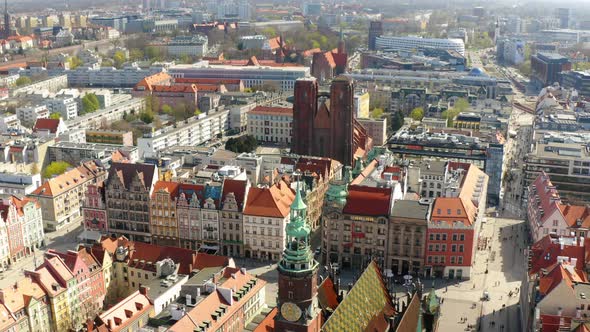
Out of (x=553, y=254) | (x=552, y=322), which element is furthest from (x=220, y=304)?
(x=553, y=254)

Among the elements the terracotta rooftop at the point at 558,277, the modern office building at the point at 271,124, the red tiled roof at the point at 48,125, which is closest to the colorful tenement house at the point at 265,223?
the terracotta rooftop at the point at 558,277

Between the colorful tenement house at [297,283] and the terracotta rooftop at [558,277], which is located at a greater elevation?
the colorful tenement house at [297,283]

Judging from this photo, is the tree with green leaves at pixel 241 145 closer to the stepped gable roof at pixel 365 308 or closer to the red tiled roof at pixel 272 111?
the red tiled roof at pixel 272 111

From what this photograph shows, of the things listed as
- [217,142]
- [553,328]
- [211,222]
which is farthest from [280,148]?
[553,328]

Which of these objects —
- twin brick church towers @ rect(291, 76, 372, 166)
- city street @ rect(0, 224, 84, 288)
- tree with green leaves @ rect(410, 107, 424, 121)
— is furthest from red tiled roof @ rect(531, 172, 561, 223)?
tree with green leaves @ rect(410, 107, 424, 121)

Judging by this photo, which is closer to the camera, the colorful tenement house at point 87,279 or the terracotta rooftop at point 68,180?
the colorful tenement house at point 87,279

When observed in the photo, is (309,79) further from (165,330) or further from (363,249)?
(165,330)
